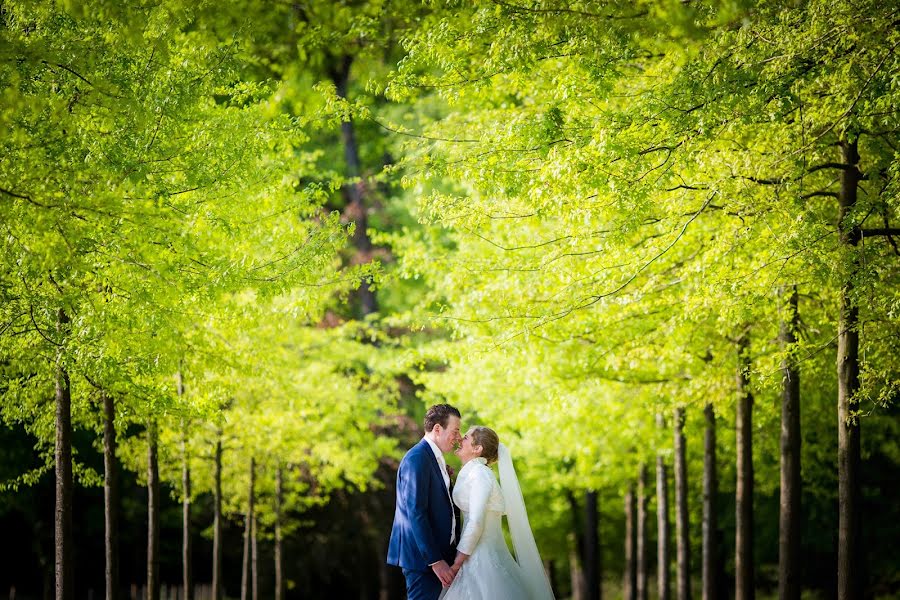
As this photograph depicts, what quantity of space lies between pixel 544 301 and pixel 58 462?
6.06 m

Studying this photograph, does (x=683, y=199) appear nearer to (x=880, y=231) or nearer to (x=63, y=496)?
(x=880, y=231)

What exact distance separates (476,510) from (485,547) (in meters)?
0.41

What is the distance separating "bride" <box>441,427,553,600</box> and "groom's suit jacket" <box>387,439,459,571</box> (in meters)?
0.17

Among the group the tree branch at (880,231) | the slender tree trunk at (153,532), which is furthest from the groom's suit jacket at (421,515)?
the slender tree trunk at (153,532)

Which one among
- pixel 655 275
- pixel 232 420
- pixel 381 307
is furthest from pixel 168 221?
pixel 381 307

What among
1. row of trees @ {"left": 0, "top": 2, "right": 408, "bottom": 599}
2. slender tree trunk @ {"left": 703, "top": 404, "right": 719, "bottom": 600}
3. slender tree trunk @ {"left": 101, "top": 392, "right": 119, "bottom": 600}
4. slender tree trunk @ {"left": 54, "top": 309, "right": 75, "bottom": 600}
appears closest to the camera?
row of trees @ {"left": 0, "top": 2, "right": 408, "bottom": 599}

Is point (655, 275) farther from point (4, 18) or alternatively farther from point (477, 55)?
point (4, 18)

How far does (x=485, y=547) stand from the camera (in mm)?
8656

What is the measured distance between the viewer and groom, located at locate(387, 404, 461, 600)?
8328mm

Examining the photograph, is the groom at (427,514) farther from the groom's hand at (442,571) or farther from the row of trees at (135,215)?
the row of trees at (135,215)

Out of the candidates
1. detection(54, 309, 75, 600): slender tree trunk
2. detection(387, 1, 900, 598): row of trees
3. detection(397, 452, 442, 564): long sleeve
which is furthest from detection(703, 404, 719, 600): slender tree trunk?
detection(54, 309, 75, 600): slender tree trunk

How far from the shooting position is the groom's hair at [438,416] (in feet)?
28.2

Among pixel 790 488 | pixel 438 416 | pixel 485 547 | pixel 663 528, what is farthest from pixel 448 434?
pixel 663 528

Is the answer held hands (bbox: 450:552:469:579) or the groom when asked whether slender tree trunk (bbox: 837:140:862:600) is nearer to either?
held hands (bbox: 450:552:469:579)
